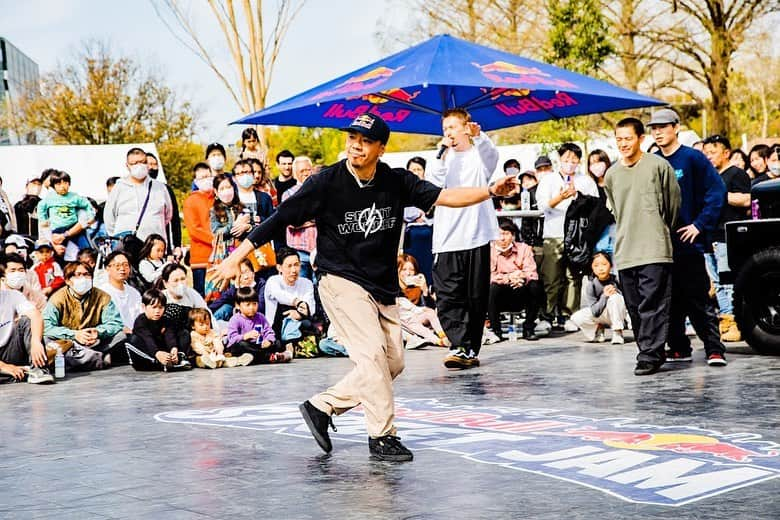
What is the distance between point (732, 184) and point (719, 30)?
1826 centimetres

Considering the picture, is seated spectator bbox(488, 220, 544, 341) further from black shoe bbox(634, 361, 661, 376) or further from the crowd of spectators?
black shoe bbox(634, 361, 661, 376)

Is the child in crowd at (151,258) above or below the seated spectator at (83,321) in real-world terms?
above

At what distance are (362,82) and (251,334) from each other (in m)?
2.84

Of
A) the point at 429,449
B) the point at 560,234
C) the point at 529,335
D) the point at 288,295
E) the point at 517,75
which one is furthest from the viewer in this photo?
the point at 560,234

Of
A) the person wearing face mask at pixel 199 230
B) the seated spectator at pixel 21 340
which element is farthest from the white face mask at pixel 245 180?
the seated spectator at pixel 21 340

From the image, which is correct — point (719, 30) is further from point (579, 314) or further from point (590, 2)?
point (579, 314)

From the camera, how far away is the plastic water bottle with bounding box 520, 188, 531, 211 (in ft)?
45.9

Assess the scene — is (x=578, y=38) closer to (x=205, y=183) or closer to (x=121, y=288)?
(x=205, y=183)

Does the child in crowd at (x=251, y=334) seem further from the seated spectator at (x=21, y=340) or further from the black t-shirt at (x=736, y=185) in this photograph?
the black t-shirt at (x=736, y=185)

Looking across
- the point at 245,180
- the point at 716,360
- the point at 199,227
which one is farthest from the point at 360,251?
the point at 199,227

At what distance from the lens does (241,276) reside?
11477mm

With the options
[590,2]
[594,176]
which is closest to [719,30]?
[590,2]

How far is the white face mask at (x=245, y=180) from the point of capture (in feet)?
39.6

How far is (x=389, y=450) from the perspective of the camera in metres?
5.61
